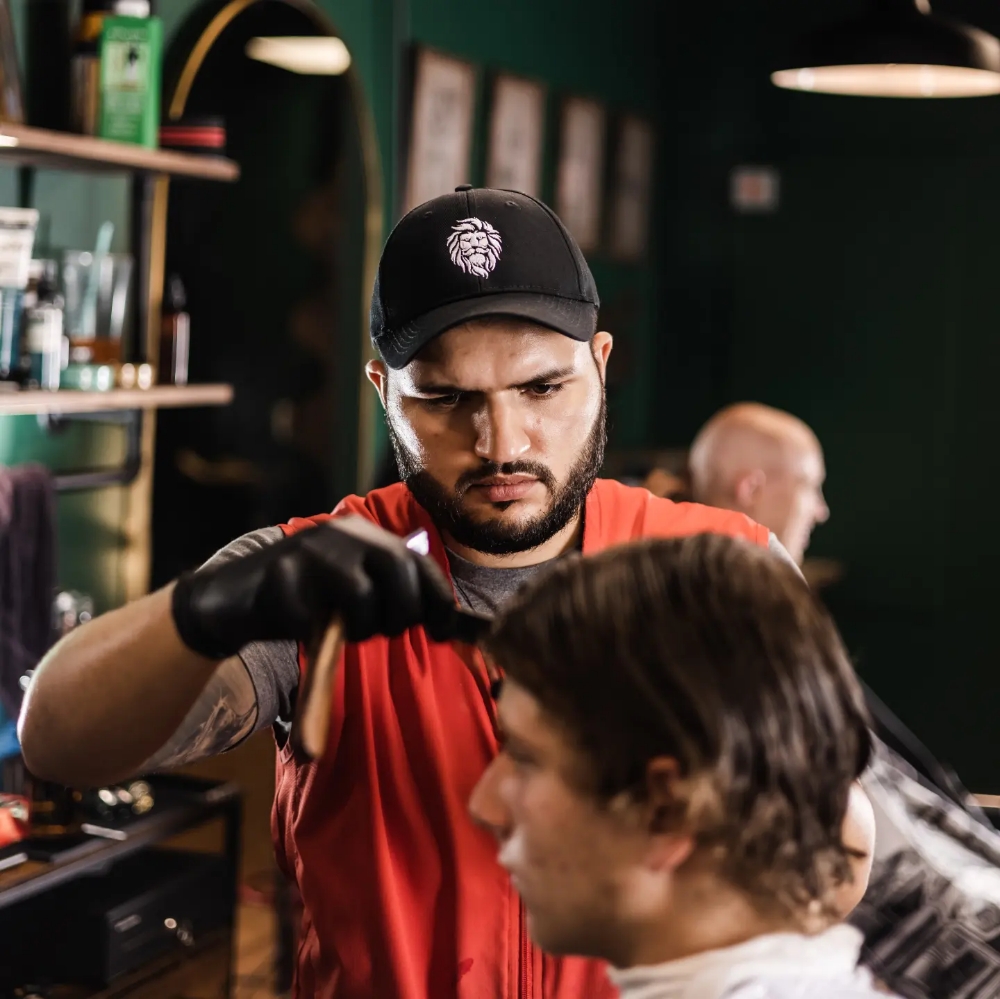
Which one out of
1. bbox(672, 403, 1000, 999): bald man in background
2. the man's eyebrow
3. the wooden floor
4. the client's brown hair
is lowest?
the wooden floor

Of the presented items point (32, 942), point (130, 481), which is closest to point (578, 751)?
point (32, 942)

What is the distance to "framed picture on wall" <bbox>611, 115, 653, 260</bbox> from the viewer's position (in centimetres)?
592

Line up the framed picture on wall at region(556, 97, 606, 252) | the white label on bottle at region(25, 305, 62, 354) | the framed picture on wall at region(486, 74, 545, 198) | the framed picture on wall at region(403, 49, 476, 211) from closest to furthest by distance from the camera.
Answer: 1. the white label on bottle at region(25, 305, 62, 354)
2. the framed picture on wall at region(403, 49, 476, 211)
3. the framed picture on wall at region(486, 74, 545, 198)
4. the framed picture on wall at region(556, 97, 606, 252)

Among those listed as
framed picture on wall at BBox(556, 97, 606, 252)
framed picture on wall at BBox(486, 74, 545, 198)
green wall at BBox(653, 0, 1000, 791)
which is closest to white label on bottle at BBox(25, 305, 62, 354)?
framed picture on wall at BBox(486, 74, 545, 198)

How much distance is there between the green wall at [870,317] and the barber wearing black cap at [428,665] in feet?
14.8

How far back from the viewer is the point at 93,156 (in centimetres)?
273

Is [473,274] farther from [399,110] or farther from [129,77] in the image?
[399,110]

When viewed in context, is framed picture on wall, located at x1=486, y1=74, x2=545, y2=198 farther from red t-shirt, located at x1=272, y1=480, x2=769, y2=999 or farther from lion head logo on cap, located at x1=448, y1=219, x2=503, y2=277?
red t-shirt, located at x1=272, y1=480, x2=769, y2=999

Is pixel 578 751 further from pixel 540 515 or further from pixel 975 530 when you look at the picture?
pixel 975 530

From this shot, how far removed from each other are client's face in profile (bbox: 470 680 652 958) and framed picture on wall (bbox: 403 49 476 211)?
3437 millimetres

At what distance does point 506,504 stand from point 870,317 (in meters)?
4.81

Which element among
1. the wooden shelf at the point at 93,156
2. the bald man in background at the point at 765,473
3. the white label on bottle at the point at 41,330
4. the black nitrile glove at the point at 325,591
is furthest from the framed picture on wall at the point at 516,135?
the black nitrile glove at the point at 325,591

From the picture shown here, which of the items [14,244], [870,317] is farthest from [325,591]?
[870,317]

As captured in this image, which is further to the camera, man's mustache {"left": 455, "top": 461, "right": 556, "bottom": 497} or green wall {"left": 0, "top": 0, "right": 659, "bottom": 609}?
green wall {"left": 0, "top": 0, "right": 659, "bottom": 609}
